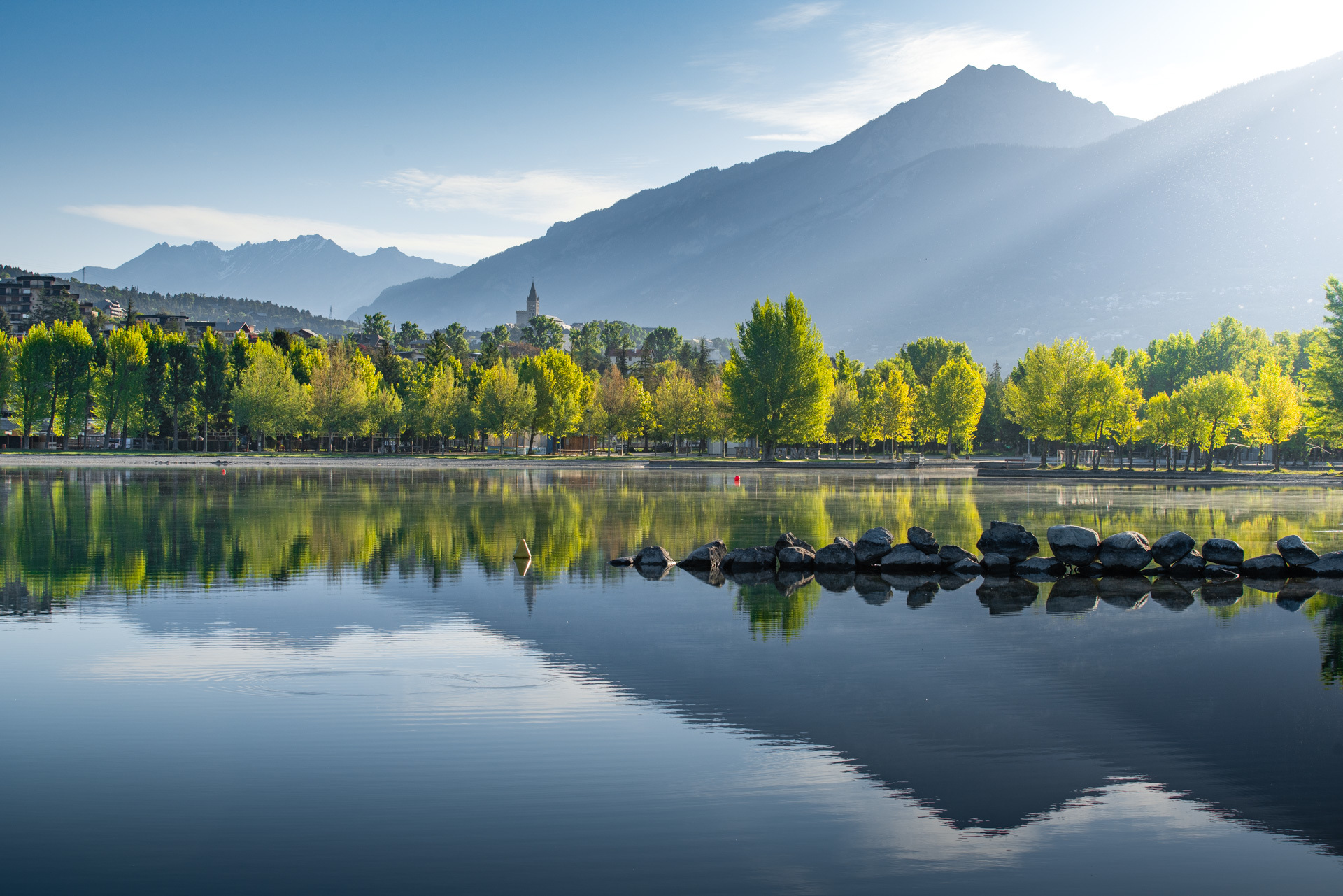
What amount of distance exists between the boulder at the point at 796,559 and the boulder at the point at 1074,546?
648 cm

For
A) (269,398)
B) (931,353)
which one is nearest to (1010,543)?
(269,398)

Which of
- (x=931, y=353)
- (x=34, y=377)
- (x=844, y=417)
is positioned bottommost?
(x=844, y=417)

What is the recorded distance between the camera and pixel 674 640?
53.7ft

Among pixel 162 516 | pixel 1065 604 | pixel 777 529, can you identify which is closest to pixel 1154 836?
pixel 1065 604

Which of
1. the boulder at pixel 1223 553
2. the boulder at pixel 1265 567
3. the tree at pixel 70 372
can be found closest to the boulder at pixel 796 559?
the boulder at pixel 1223 553

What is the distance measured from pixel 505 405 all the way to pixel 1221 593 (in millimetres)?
94031

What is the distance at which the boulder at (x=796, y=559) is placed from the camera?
25578 mm

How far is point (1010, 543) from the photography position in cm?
2636

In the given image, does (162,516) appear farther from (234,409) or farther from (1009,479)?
(234,409)

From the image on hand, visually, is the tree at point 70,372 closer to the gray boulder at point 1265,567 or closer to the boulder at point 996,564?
the boulder at point 996,564

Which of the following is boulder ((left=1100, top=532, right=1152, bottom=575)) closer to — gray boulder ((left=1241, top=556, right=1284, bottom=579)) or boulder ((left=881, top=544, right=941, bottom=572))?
A: gray boulder ((left=1241, top=556, right=1284, bottom=579))

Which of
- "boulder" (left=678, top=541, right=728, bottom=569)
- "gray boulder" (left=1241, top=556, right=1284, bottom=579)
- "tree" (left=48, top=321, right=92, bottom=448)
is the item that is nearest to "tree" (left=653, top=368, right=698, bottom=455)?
"tree" (left=48, top=321, right=92, bottom=448)

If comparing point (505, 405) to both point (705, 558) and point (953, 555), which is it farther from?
point (953, 555)

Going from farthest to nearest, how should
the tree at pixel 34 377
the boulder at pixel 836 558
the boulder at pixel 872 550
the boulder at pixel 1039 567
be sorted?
the tree at pixel 34 377 < the boulder at pixel 872 550 < the boulder at pixel 836 558 < the boulder at pixel 1039 567
